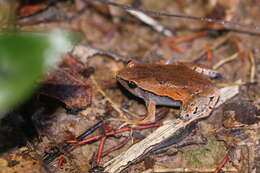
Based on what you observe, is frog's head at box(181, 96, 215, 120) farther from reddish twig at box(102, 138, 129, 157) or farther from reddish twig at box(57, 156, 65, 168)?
reddish twig at box(57, 156, 65, 168)

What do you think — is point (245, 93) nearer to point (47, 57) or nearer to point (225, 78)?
point (225, 78)

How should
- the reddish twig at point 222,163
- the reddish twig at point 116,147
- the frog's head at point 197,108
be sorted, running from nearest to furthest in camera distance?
the reddish twig at point 222,163, the reddish twig at point 116,147, the frog's head at point 197,108

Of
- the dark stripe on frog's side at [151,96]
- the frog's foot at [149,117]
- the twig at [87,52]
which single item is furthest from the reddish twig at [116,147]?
the twig at [87,52]

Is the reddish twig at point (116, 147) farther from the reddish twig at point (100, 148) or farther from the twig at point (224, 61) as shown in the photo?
the twig at point (224, 61)

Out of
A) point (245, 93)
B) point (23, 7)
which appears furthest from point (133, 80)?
point (23, 7)

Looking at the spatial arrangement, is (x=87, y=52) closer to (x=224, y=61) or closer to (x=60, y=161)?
(x=60, y=161)

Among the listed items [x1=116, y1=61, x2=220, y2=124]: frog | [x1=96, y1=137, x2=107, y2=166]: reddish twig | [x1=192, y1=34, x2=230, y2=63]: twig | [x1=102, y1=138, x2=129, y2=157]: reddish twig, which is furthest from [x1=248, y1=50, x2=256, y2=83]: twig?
[x1=96, y1=137, x2=107, y2=166]: reddish twig

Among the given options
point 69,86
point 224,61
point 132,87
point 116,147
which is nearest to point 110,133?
point 116,147
